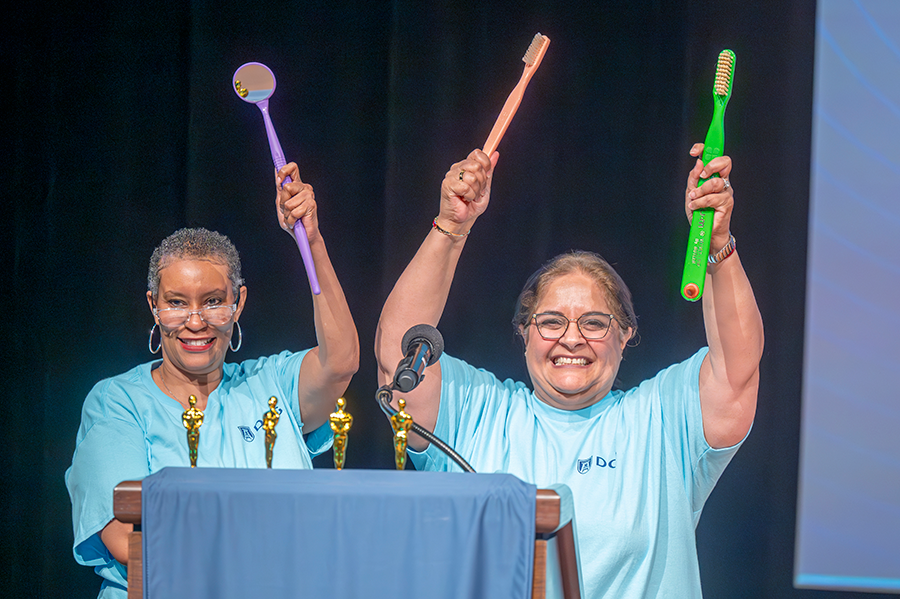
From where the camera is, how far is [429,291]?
1723mm

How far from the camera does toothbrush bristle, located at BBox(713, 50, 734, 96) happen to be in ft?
4.72

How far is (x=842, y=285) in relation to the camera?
7.39 ft

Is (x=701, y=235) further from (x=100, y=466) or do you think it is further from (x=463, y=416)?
(x=100, y=466)

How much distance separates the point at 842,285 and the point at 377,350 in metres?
1.32

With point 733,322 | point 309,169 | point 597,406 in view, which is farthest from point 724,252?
point 309,169

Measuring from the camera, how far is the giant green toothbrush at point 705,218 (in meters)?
1.37

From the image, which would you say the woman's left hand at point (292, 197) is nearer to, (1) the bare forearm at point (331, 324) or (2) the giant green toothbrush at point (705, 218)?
(1) the bare forearm at point (331, 324)

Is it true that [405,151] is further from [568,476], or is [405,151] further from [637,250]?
[568,476]

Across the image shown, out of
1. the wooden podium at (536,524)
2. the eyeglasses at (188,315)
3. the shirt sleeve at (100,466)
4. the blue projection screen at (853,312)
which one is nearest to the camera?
the wooden podium at (536,524)

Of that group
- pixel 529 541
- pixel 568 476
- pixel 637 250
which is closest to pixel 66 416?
pixel 568 476

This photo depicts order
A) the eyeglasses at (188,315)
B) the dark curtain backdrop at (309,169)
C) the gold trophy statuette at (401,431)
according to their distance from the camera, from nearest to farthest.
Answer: the gold trophy statuette at (401,431), the eyeglasses at (188,315), the dark curtain backdrop at (309,169)

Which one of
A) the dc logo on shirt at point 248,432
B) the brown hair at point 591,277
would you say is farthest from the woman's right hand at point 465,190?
the dc logo on shirt at point 248,432

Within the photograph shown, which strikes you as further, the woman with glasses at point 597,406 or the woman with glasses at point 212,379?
the woman with glasses at point 212,379

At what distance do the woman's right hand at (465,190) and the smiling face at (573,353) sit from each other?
0.25 metres
